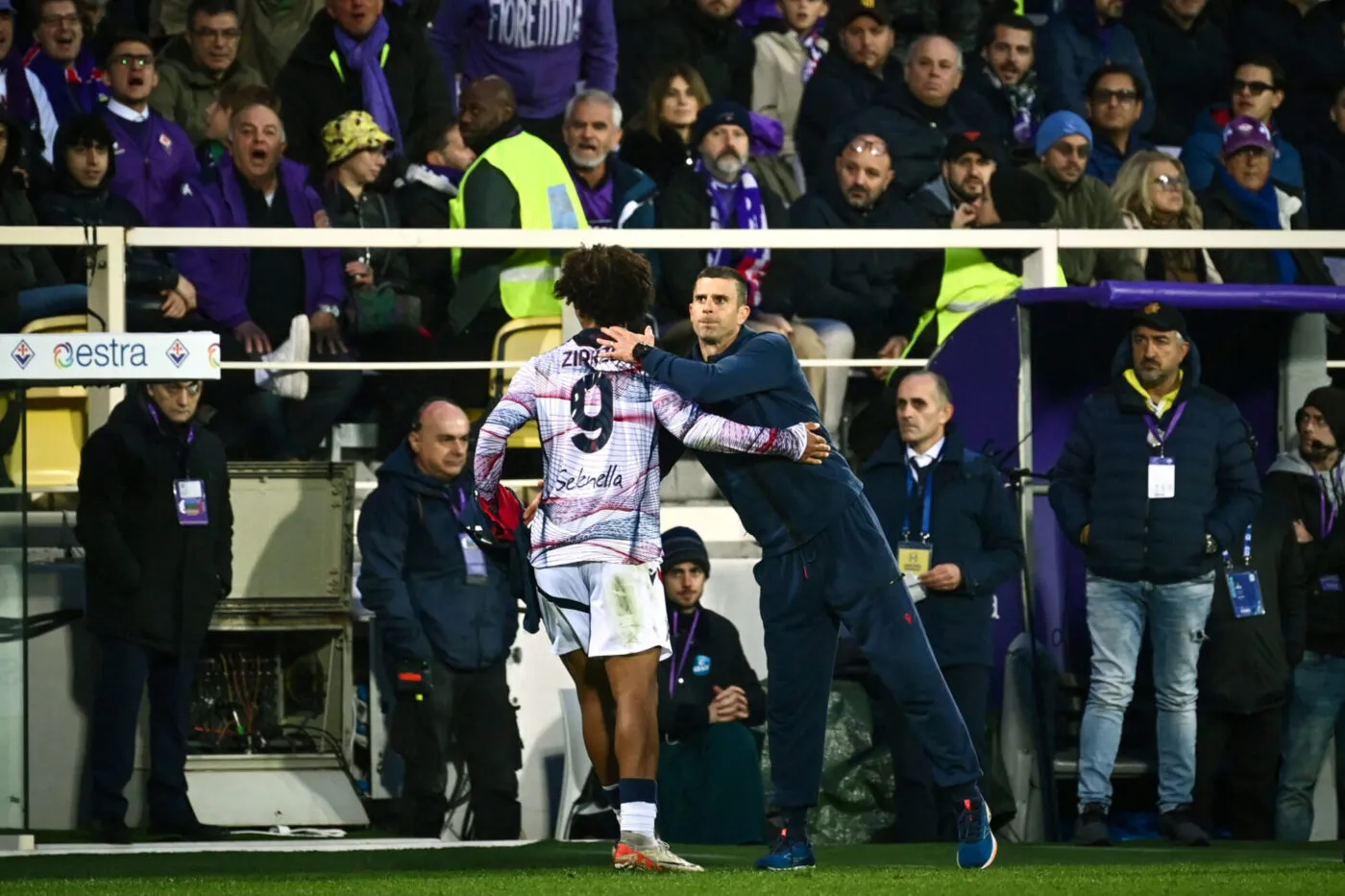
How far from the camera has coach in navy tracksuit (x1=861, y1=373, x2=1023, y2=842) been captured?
9648mm

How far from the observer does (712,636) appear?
993 centimetres

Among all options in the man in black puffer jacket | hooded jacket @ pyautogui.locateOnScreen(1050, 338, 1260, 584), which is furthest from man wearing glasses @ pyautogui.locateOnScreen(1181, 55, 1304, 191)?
hooded jacket @ pyautogui.locateOnScreen(1050, 338, 1260, 584)

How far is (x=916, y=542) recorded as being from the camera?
9812 mm

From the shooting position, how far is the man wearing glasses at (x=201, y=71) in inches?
472

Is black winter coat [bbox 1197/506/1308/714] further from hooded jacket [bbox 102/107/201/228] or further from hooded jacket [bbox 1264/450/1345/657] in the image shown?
hooded jacket [bbox 102/107/201/228]

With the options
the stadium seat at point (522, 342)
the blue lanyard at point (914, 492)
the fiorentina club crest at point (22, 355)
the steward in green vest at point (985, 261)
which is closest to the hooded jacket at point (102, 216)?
the stadium seat at point (522, 342)

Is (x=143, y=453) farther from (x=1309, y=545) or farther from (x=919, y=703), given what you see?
(x=1309, y=545)

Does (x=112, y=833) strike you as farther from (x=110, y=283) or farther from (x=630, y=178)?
(x=630, y=178)

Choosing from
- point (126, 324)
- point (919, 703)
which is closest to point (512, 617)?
point (126, 324)

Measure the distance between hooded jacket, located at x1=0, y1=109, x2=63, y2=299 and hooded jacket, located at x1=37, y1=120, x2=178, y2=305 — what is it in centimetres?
12

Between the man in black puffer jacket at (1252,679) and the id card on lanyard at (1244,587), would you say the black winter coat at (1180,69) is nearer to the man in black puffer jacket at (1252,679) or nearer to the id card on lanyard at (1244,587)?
the man in black puffer jacket at (1252,679)

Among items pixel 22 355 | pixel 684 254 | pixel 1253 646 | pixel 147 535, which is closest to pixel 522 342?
pixel 684 254

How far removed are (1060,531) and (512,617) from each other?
8.63ft

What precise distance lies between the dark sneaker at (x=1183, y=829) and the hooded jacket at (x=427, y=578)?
2962 mm
